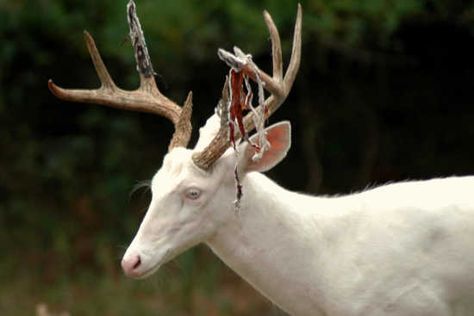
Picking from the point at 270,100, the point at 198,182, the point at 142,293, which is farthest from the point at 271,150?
the point at 142,293

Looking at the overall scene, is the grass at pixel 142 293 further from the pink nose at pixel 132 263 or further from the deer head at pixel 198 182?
the pink nose at pixel 132 263

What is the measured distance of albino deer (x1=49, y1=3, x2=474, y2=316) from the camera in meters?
6.45

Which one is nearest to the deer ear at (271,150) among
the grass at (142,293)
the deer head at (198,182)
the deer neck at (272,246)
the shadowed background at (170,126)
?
the deer head at (198,182)

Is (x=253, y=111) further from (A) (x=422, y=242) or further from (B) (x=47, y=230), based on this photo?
(B) (x=47, y=230)

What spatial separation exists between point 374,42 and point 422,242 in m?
6.07

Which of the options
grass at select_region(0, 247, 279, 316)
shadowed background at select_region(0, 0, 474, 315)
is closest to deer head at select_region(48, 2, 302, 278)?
shadowed background at select_region(0, 0, 474, 315)

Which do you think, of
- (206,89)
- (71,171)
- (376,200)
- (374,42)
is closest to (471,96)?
(374,42)

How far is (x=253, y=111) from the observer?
629cm

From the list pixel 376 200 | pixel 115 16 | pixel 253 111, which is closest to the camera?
pixel 253 111

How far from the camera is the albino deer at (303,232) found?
645cm

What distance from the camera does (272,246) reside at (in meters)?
6.67

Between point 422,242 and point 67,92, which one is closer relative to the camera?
point 422,242

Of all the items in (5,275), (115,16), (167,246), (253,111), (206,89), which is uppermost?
(253,111)

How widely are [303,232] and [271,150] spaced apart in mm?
379
